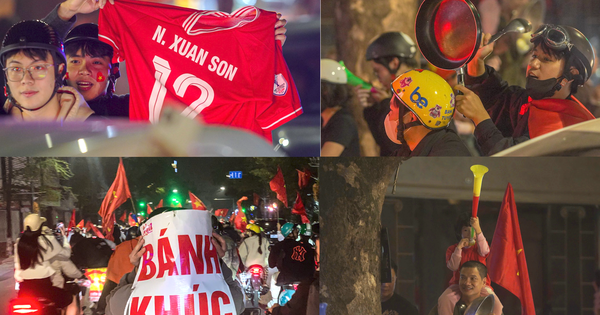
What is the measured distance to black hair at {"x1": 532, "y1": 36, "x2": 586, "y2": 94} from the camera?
12.0 ft

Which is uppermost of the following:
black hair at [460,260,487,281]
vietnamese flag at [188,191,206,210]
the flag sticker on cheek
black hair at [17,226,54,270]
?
the flag sticker on cheek

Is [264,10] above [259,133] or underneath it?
above

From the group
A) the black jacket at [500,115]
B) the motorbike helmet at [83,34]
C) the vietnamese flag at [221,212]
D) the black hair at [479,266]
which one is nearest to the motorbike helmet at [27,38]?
the motorbike helmet at [83,34]

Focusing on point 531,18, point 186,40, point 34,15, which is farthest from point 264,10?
point 531,18

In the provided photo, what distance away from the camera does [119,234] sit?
371 cm

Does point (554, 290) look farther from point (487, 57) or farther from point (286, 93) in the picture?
point (286, 93)

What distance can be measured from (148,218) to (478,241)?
8.51ft

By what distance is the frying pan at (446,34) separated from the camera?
3.75m

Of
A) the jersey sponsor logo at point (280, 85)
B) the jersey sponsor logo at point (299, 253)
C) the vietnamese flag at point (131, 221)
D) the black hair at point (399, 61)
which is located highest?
the black hair at point (399, 61)

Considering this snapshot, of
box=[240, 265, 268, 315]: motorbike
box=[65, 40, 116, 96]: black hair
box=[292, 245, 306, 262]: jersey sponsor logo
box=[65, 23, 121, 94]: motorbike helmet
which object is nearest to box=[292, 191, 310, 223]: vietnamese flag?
box=[292, 245, 306, 262]: jersey sponsor logo

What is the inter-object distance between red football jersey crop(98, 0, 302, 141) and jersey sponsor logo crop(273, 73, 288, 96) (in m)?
0.26

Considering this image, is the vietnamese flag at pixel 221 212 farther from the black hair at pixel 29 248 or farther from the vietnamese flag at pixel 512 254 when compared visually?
the vietnamese flag at pixel 512 254

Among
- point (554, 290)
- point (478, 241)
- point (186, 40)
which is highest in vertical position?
point (186, 40)

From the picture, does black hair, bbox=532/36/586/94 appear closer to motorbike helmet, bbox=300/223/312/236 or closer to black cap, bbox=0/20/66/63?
motorbike helmet, bbox=300/223/312/236
